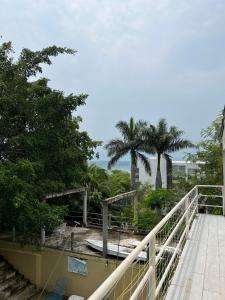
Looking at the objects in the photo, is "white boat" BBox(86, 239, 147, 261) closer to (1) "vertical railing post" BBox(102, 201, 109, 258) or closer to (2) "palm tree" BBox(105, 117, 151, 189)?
(1) "vertical railing post" BBox(102, 201, 109, 258)

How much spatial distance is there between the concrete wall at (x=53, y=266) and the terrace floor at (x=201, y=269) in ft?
15.7

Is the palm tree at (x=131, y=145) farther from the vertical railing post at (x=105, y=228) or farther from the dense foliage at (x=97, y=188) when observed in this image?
the vertical railing post at (x=105, y=228)

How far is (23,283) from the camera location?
1174 cm

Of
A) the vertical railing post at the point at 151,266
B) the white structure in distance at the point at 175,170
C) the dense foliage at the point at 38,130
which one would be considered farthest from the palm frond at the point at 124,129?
the vertical railing post at the point at 151,266

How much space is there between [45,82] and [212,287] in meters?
10.9

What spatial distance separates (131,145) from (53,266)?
14699mm

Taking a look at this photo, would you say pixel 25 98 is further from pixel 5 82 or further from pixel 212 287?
pixel 212 287

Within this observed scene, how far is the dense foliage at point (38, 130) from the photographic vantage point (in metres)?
10.0

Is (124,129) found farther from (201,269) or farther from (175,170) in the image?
(201,269)

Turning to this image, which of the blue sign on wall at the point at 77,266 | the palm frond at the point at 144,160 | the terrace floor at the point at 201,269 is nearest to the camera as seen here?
the terrace floor at the point at 201,269

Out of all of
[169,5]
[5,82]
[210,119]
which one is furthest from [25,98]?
[210,119]

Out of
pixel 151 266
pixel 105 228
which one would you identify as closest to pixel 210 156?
pixel 105 228

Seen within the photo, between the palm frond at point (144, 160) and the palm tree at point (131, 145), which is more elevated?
the palm tree at point (131, 145)

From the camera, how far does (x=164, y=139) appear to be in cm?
2542
